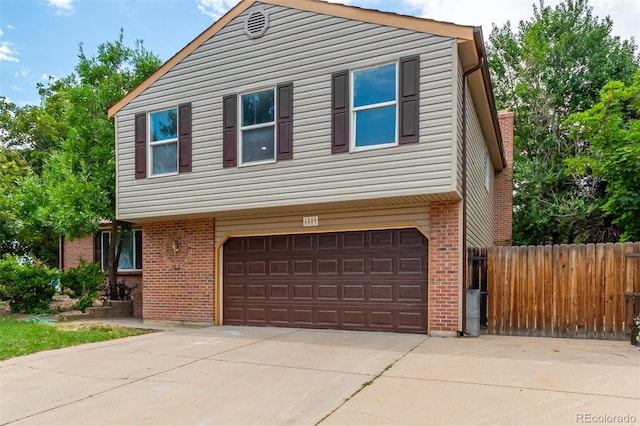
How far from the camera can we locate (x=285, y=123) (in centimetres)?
841

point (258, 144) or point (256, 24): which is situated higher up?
point (256, 24)

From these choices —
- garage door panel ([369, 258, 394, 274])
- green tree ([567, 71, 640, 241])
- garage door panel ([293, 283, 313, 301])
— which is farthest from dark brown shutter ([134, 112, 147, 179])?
green tree ([567, 71, 640, 241])

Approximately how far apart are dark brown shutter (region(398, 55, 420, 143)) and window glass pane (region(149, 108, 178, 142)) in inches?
210

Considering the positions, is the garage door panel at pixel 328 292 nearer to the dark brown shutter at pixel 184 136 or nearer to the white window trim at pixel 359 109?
the white window trim at pixel 359 109

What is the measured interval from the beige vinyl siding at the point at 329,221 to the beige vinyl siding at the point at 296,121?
74cm

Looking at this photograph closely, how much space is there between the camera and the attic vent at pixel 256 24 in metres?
8.81

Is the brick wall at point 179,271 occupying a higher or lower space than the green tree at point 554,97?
lower

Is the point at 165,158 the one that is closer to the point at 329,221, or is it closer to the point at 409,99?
the point at 329,221

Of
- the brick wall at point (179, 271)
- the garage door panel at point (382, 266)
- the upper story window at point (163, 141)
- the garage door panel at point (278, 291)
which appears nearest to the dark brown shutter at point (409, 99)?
the garage door panel at point (382, 266)

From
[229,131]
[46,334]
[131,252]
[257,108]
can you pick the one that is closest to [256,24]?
[257,108]

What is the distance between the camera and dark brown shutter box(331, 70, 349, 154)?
783cm

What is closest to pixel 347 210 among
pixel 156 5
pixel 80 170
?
pixel 156 5

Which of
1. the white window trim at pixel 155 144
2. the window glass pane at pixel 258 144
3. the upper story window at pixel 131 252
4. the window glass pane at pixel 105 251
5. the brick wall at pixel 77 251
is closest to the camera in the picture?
the window glass pane at pixel 258 144

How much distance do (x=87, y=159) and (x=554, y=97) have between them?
55.9ft
